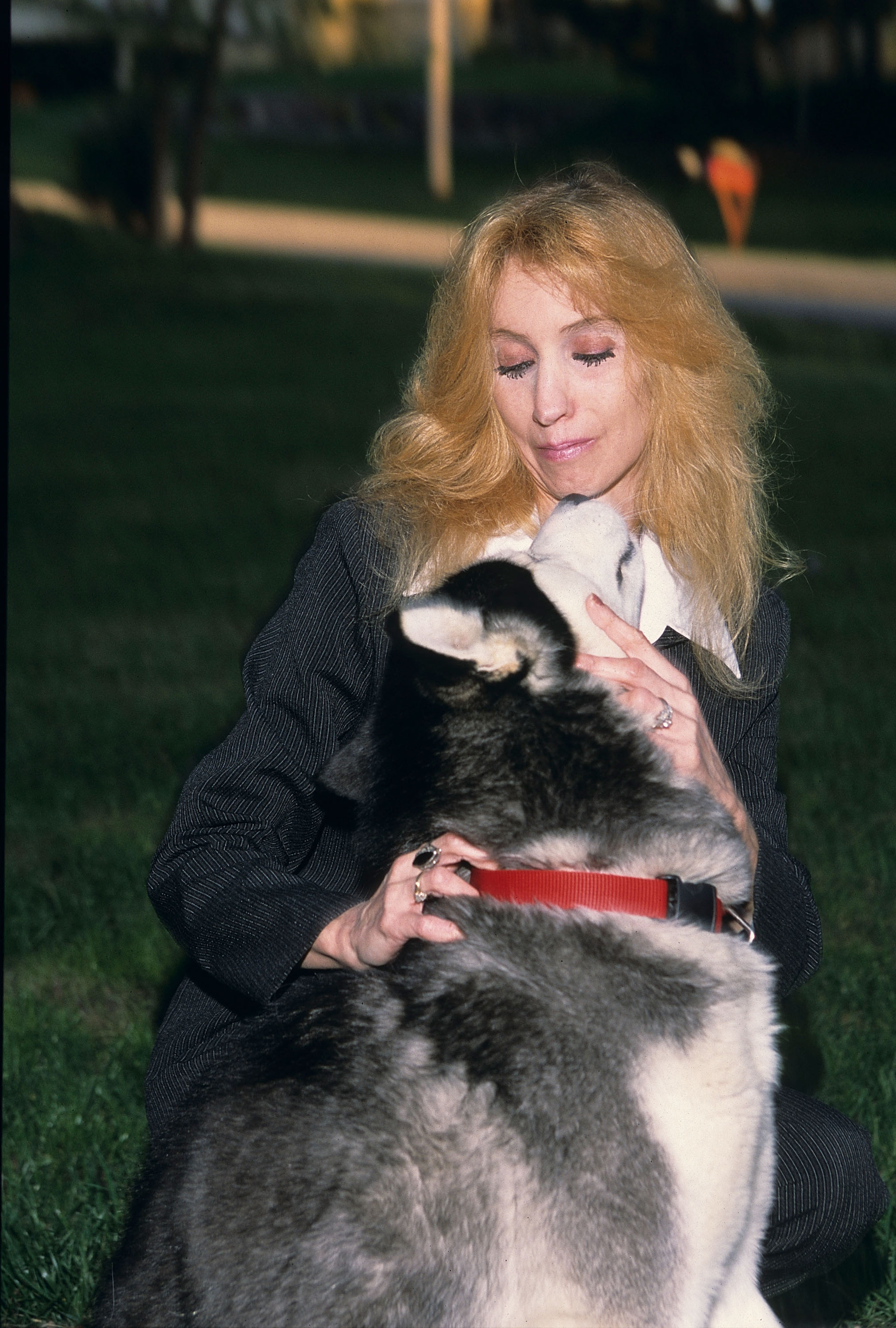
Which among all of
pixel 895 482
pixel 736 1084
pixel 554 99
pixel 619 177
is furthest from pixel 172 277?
pixel 736 1084

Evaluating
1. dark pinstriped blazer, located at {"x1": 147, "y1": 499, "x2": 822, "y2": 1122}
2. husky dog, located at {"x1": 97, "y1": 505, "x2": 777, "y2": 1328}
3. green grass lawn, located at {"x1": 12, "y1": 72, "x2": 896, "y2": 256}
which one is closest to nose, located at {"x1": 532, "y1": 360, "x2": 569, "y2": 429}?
dark pinstriped blazer, located at {"x1": 147, "y1": 499, "x2": 822, "y2": 1122}

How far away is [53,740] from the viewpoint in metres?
6.28

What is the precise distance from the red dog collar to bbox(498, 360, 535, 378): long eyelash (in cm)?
109

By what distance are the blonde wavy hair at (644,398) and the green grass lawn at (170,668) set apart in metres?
1.48

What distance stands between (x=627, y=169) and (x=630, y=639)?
18.4m

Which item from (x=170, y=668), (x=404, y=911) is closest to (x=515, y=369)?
(x=404, y=911)

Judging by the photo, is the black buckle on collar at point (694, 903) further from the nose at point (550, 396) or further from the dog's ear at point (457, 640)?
the nose at point (550, 396)

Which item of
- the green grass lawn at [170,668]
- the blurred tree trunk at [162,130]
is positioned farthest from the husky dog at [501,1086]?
the blurred tree trunk at [162,130]

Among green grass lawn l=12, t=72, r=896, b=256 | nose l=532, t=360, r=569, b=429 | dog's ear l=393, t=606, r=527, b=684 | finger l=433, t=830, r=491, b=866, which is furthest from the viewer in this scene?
green grass lawn l=12, t=72, r=896, b=256

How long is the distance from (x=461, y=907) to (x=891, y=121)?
29.0 meters

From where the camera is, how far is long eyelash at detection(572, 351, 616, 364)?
2.91 metres

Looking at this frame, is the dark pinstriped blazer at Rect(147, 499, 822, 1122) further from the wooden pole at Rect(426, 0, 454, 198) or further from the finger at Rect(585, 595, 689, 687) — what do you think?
the wooden pole at Rect(426, 0, 454, 198)

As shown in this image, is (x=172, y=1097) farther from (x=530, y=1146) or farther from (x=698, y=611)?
(x=698, y=611)

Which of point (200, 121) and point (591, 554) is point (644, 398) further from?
point (200, 121)
